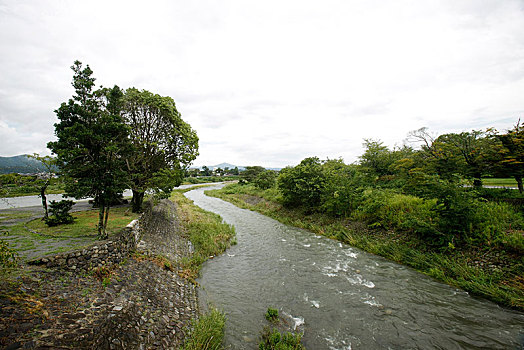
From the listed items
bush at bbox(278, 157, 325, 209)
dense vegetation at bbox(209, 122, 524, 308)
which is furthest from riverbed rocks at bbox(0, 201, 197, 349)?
bush at bbox(278, 157, 325, 209)

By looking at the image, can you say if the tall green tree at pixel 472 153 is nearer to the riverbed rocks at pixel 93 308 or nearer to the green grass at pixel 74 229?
the riverbed rocks at pixel 93 308

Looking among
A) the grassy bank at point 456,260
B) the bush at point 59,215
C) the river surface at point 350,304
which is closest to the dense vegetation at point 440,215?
the grassy bank at point 456,260

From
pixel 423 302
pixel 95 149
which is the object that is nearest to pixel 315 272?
pixel 423 302

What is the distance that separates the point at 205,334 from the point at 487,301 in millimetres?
10363

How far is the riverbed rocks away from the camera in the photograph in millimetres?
4188

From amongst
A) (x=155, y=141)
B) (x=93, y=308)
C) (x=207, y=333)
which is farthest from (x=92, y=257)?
(x=155, y=141)

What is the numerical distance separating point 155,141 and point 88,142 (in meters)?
9.66

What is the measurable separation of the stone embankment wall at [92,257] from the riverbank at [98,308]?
0.91ft

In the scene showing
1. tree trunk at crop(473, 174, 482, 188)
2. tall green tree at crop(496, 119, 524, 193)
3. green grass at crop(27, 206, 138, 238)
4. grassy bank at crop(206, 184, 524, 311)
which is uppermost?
tall green tree at crop(496, 119, 524, 193)

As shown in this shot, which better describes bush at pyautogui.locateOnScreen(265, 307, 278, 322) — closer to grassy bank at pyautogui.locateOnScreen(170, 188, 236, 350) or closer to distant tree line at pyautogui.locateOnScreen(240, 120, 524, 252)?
grassy bank at pyautogui.locateOnScreen(170, 188, 236, 350)

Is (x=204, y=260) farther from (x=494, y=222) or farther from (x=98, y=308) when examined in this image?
(x=494, y=222)

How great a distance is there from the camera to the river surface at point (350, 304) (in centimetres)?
608

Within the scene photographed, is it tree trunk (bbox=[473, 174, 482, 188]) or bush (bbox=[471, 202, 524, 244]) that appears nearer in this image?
bush (bbox=[471, 202, 524, 244])

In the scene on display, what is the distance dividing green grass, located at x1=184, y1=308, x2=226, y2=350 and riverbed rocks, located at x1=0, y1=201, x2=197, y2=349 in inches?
12.4
